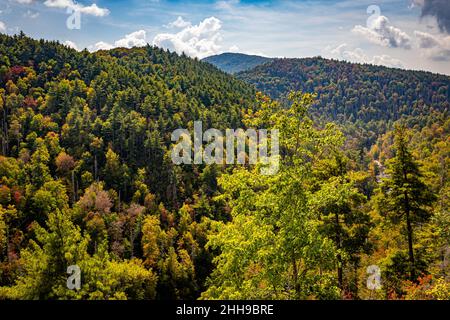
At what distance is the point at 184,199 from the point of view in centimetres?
9281

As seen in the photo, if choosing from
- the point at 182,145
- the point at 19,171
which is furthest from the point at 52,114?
the point at 182,145

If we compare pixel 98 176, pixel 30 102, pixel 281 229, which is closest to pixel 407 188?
pixel 281 229

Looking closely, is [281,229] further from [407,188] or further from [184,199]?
[184,199]

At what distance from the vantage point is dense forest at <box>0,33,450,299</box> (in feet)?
46.4

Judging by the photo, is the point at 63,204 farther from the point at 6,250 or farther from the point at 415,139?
the point at 415,139

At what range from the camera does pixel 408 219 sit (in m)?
22.2

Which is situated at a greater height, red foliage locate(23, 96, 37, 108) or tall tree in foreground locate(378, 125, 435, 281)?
red foliage locate(23, 96, 37, 108)

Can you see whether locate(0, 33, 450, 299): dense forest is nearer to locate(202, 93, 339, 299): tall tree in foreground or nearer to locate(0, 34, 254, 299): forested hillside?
locate(202, 93, 339, 299): tall tree in foreground

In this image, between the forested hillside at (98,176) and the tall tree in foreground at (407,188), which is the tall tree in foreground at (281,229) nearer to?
the forested hillside at (98,176)

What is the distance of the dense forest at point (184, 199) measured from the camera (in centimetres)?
1414

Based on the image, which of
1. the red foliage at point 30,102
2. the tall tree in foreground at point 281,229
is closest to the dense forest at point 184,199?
the tall tree in foreground at point 281,229

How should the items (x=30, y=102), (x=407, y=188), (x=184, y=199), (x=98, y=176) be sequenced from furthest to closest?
(x=30, y=102), (x=184, y=199), (x=98, y=176), (x=407, y=188)

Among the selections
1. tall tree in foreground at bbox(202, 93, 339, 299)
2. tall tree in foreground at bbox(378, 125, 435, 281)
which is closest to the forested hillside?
tall tree in foreground at bbox(202, 93, 339, 299)

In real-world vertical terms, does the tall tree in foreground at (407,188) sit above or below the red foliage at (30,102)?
below
